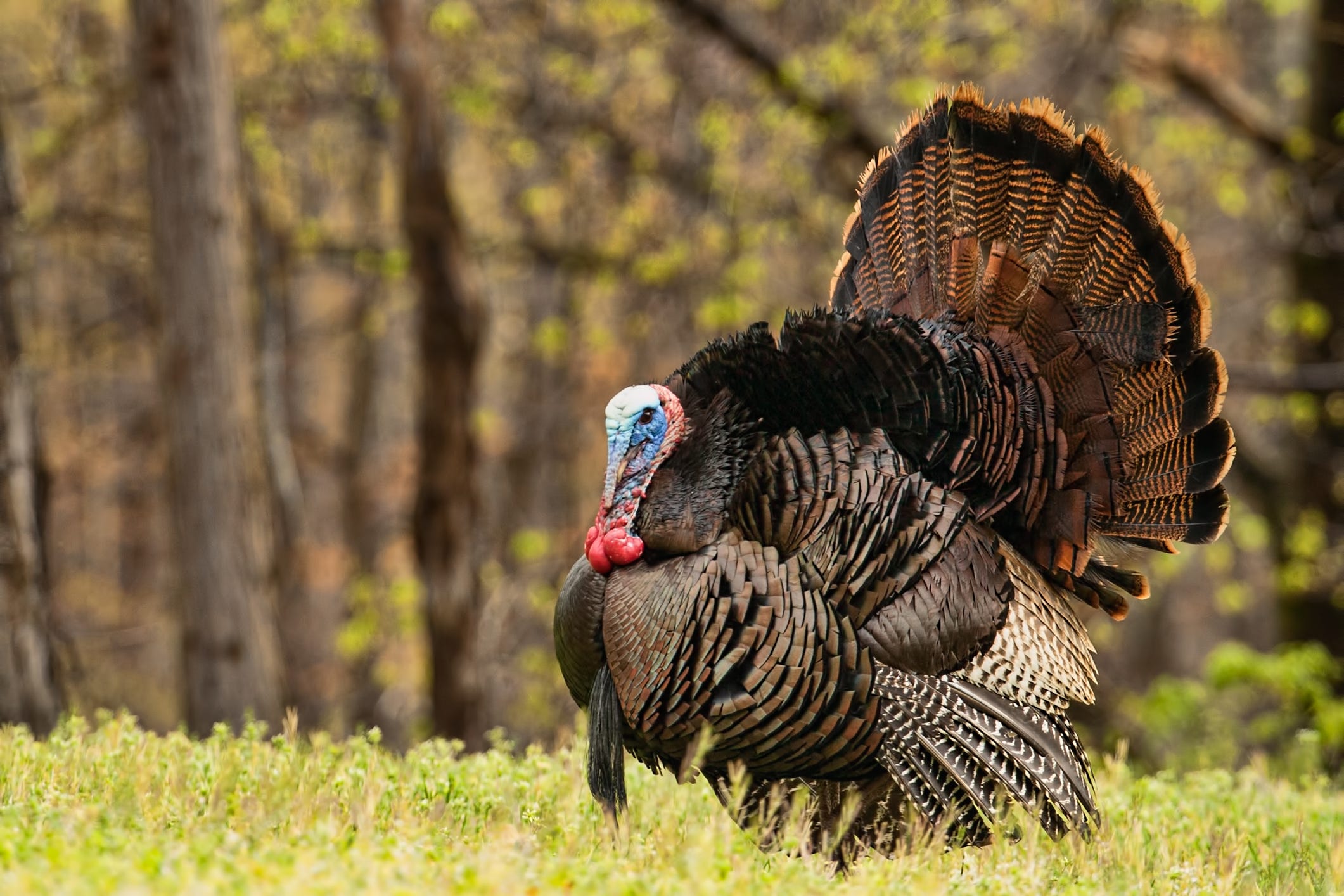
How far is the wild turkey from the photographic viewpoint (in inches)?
164

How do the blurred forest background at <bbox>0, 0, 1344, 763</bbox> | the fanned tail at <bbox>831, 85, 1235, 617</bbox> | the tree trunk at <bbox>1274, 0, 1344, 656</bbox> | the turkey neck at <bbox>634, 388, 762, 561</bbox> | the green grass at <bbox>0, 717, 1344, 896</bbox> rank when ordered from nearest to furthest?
the green grass at <bbox>0, 717, 1344, 896</bbox>
the turkey neck at <bbox>634, 388, 762, 561</bbox>
the fanned tail at <bbox>831, 85, 1235, 617</bbox>
the blurred forest background at <bbox>0, 0, 1344, 763</bbox>
the tree trunk at <bbox>1274, 0, 1344, 656</bbox>

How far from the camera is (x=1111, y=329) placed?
4941 mm

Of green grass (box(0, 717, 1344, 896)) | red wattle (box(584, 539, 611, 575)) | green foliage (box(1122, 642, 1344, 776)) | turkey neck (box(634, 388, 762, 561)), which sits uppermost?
turkey neck (box(634, 388, 762, 561))

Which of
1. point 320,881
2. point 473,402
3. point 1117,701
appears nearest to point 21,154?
point 473,402

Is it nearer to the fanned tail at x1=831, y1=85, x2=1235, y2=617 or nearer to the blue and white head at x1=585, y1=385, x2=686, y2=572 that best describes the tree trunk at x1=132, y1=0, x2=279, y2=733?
the blue and white head at x1=585, y1=385, x2=686, y2=572

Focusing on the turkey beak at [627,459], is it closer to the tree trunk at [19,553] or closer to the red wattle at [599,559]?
the red wattle at [599,559]

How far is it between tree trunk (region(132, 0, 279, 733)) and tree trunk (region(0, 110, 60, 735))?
31.0 inches

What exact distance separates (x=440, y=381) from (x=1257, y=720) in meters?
6.43

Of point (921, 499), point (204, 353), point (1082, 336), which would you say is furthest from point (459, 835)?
point (204, 353)

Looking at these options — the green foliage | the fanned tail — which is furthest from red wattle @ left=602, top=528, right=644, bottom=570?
the green foliage

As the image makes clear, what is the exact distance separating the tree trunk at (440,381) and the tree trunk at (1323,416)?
19.0 feet

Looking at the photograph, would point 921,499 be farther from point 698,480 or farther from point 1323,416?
point 1323,416

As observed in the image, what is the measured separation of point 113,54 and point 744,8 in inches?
250

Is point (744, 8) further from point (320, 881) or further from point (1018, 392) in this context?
point (320, 881)
